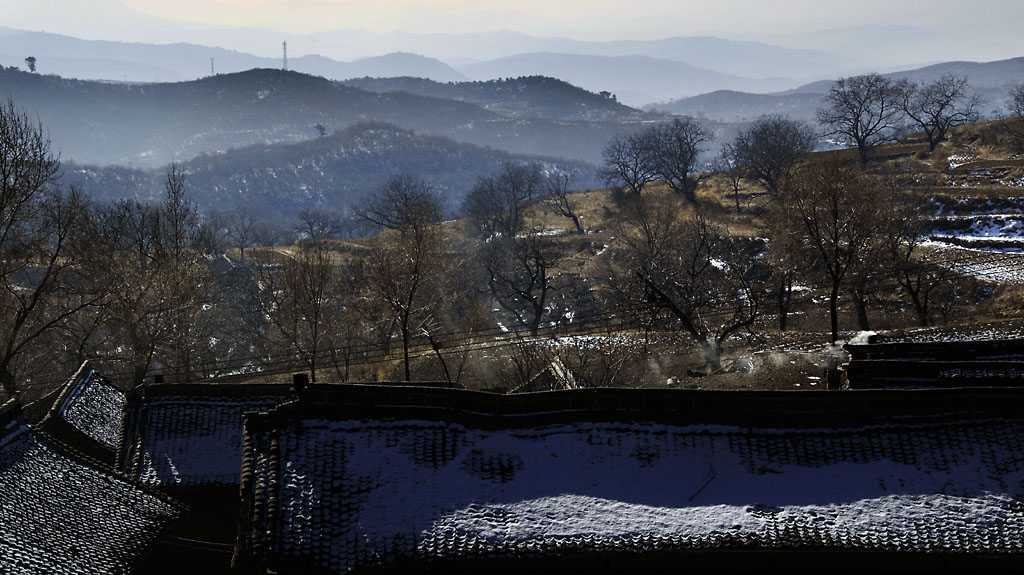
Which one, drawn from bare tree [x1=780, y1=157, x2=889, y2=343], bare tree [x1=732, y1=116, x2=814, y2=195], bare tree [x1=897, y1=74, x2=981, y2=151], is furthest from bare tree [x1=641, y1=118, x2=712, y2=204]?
bare tree [x1=780, y1=157, x2=889, y2=343]

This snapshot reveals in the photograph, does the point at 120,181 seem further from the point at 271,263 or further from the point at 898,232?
the point at 898,232

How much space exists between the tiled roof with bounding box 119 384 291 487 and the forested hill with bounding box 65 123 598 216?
141200mm

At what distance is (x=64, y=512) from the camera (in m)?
14.7

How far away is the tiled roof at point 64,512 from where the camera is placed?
13.1 meters

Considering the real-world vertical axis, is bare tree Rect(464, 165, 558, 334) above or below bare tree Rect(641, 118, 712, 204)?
below

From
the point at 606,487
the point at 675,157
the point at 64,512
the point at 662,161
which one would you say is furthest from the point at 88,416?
the point at 662,161

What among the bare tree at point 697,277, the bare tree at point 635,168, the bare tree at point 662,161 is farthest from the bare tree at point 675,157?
the bare tree at point 697,277

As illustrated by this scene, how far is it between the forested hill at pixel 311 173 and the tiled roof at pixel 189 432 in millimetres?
141200

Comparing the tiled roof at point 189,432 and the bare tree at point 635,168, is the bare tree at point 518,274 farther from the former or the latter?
the tiled roof at point 189,432

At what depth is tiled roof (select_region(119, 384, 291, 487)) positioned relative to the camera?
18.3 m

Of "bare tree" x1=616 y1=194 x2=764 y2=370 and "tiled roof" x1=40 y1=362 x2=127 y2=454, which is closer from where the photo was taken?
"tiled roof" x1=40 y1=362 x2=127 y2=454

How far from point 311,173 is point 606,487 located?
17690 cm

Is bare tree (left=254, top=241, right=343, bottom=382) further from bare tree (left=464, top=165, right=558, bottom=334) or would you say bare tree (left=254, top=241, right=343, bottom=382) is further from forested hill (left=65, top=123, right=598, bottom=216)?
forested hill (left=65, top=123, right=598, bottom=216)

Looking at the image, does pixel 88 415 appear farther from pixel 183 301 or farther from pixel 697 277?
pixel 697 277
